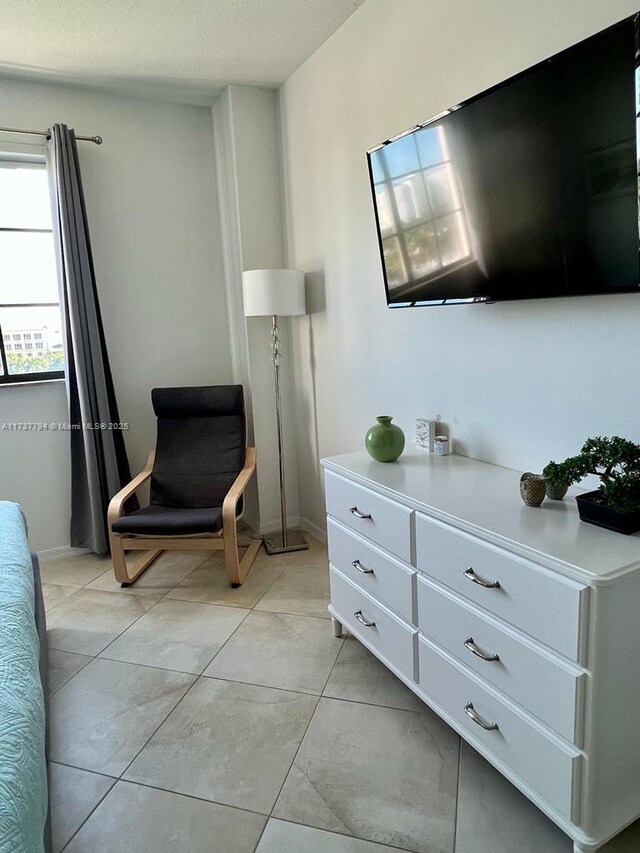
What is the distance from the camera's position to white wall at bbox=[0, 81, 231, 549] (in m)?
3.34

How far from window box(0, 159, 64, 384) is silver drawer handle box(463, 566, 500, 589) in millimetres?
2842

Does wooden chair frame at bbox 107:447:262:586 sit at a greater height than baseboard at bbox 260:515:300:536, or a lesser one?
greater

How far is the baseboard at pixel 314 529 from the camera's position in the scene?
3.53 meters

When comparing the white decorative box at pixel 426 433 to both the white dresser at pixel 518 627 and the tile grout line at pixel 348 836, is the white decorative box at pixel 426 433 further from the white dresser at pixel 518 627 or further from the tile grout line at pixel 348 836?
the tile grout line at pixel 348 836

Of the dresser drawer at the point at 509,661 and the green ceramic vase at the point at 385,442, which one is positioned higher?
the green ceramic vase at the point at 385,442

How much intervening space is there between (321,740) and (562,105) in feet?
6.55

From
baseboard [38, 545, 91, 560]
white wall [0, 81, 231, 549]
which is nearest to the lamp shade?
white wall [0, 81, 231, 549]

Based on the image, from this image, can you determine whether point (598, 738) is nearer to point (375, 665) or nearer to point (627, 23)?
point (375, 665)

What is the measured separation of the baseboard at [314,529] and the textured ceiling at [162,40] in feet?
8.70

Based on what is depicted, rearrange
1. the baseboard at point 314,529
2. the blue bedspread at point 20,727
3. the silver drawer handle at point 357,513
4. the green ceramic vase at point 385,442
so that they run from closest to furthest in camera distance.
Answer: the blue bedspread at point 20,727
the silver drawer handle at point 357,513
the green ceramic vase at point 385,442
the baseboard at point 314,529

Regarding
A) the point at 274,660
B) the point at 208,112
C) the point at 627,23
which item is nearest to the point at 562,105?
the point at 627,23

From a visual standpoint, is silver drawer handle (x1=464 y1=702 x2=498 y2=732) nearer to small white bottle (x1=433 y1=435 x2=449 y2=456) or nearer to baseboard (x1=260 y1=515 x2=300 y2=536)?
small white bottle (x1=433 y1=435 x2=449 y2=456)

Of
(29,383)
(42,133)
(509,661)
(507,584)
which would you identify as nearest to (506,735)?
(509,661)

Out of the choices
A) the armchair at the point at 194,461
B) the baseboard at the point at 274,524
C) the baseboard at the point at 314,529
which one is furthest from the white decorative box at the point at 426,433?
the baseboard at the point at 274,524
